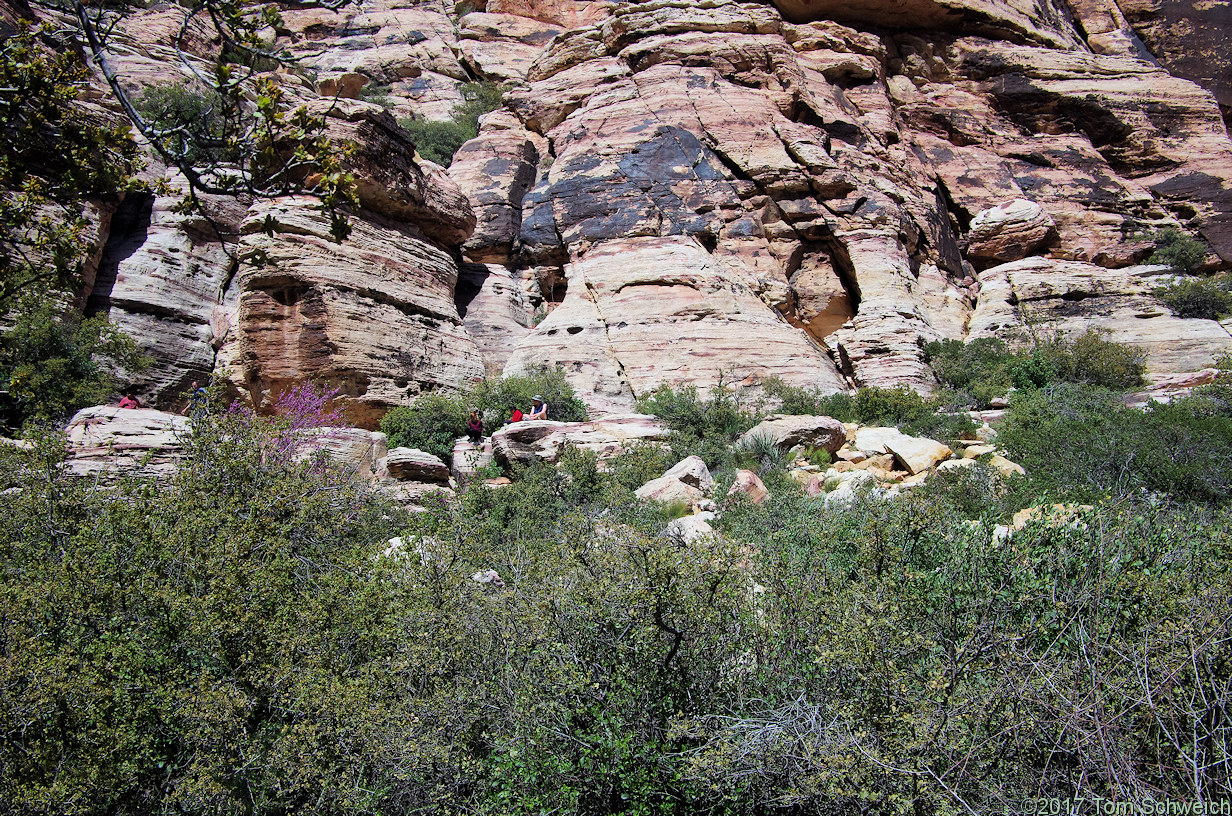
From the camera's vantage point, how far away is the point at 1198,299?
58.7 feet

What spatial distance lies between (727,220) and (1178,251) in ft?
46.9

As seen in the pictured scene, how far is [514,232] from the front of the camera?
2194 centimetres

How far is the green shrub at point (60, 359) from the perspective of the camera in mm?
12070

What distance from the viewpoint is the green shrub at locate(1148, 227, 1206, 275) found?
20.6m

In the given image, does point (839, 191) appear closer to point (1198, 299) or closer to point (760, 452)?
point (1198, 299)

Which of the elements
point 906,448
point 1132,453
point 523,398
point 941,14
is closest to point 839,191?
point 906,448

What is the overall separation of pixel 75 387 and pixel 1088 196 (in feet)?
97.5

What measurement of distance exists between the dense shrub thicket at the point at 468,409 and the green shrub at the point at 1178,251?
19171 mm

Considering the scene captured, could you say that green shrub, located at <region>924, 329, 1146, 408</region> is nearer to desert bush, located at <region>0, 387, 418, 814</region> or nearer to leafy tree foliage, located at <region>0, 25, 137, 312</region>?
desert bush, located at <region>0, 387, 418, 814</region>

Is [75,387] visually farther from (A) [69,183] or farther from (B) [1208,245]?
(B) [1208,245]

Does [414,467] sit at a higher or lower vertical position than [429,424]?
lower

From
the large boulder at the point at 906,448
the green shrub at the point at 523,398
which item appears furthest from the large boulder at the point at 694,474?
the green shrub at the point at 523,398

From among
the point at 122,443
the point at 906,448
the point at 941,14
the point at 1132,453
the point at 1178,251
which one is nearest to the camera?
the point at 1132,453

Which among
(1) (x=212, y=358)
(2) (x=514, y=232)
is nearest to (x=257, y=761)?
(1) (x=212, y=358)
